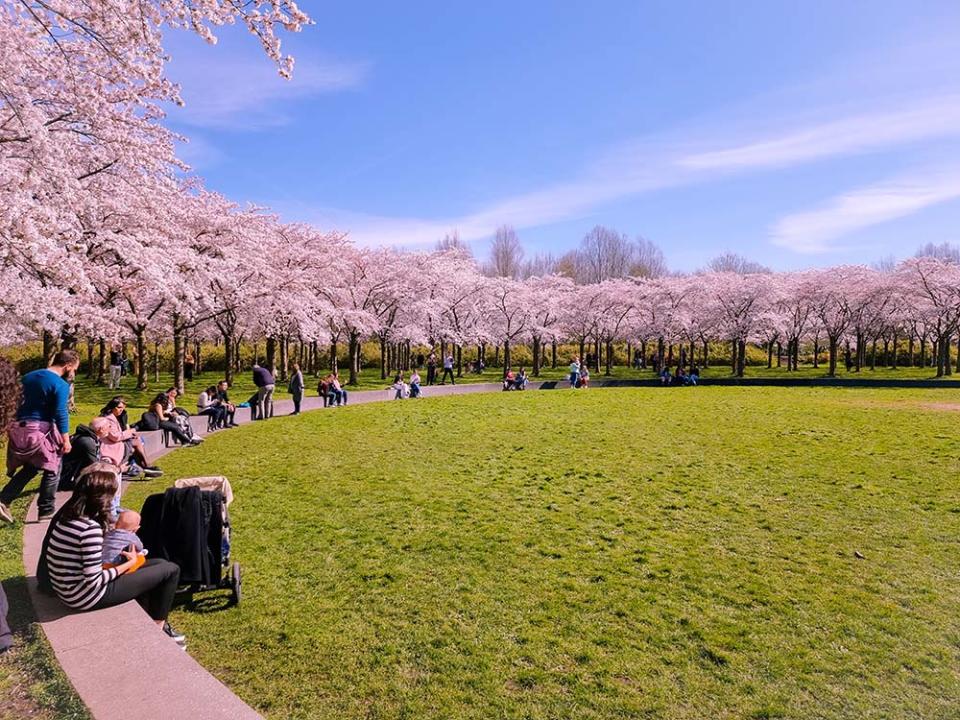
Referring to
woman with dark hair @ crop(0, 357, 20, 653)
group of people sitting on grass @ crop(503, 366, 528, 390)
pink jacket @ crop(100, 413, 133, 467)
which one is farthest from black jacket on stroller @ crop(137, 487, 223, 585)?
group of people sitting on grass @ crop(503, 366, 528, 390)

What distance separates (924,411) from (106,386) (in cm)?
3342

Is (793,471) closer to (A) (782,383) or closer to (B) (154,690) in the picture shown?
(B) (154,690)

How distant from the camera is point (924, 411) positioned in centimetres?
1791

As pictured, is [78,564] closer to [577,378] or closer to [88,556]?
[88,556]

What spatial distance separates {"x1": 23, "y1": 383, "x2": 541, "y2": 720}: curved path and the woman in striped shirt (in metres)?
0.11

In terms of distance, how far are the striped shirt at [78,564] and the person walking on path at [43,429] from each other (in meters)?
2.74

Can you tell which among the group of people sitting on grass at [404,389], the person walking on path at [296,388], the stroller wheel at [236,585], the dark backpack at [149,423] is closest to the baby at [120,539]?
the stroller wheel at [236,585]

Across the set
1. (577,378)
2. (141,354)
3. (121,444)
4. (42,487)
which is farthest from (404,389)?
(42,487)

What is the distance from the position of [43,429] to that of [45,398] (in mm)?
347

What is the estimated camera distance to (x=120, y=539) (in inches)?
167

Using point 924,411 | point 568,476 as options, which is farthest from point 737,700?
point 924,411

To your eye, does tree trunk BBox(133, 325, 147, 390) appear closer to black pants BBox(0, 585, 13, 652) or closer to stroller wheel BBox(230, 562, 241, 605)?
stroller wheel BBox(230, 562, 241, 605)

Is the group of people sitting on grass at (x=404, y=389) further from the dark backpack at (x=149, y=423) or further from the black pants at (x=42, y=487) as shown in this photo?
the black pants at (x=42, y=487)

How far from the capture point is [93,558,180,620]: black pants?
13.4 ft
